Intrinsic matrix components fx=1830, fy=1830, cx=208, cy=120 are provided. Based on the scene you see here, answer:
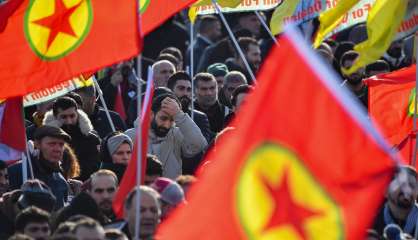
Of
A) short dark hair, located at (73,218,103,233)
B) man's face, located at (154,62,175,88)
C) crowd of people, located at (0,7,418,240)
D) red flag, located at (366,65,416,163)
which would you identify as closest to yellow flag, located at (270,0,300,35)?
crowd of people, located at (0,7,418,240)

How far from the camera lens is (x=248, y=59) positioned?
1992 cm

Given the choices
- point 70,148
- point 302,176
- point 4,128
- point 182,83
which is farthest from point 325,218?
point 182,83

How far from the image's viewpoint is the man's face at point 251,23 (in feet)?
76.3

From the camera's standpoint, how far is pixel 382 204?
13172mm

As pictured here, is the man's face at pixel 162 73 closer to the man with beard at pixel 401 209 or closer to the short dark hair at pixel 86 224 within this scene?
the man with beard at pixel 401 209

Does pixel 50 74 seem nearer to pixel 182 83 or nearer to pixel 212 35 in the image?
pixel 182 83

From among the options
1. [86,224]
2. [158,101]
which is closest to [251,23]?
[158,101]

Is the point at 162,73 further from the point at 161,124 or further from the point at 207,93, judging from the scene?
the point at 161,124

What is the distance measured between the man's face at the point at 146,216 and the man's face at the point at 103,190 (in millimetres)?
1397

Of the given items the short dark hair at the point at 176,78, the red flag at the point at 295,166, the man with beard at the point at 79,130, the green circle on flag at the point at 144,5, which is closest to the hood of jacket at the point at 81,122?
the man with beard at the point at 79,130

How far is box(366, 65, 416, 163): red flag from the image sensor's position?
1513cm

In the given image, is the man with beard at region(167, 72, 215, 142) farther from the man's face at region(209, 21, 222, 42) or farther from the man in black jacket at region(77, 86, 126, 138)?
the man's face at region(209, 21, 222, 42)

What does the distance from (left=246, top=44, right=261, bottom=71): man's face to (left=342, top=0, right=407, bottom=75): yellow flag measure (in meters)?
5.55

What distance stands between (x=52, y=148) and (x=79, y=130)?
1.46 m
